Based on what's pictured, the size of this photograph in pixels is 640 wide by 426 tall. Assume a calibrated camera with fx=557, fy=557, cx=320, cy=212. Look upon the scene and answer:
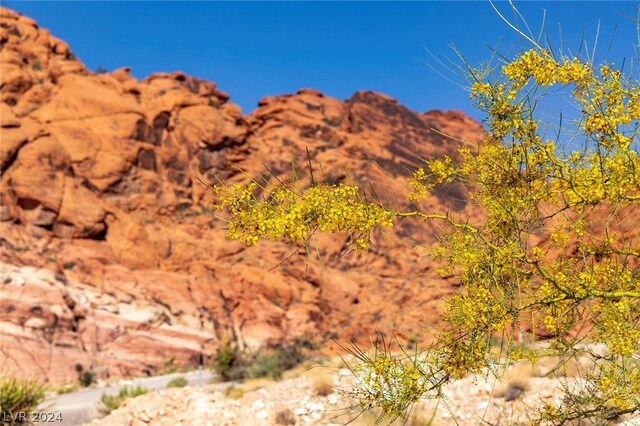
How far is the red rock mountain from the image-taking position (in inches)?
1241

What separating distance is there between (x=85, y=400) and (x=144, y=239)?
2183 centimetres

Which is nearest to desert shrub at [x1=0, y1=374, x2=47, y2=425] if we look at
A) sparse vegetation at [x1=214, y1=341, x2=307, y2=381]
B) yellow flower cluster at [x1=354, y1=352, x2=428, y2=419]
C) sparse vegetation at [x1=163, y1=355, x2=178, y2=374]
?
sparse vegetation at [x1=214, y1=341, x2=307, y2=381]

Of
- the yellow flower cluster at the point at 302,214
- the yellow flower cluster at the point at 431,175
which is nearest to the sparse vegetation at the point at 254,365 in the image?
the yellow flower cluster at the point at 431,175

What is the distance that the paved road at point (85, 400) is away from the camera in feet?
49.5

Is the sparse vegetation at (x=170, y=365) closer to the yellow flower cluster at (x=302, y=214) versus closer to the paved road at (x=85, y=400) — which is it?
the paved road at (x=85, y=400)

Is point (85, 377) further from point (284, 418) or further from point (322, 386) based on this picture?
point (284, 418)

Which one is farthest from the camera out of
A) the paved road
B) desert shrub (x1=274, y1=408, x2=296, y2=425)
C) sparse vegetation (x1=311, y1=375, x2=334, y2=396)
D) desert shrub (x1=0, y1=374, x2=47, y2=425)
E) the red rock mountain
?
the red rock mountain

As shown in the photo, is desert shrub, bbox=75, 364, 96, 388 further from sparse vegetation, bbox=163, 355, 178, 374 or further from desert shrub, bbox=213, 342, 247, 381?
desert shrub, bbox=213, 342, 247, 381

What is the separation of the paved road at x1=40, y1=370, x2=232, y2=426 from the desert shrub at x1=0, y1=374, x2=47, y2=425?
500 millimetres

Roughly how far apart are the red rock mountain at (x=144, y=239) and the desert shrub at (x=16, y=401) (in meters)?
13.2

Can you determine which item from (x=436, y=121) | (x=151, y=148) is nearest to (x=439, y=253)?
(x=151, y=148)

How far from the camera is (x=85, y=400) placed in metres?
20.4

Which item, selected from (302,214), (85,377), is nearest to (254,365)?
(85,377)

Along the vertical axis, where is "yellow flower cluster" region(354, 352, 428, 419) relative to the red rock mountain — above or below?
below
